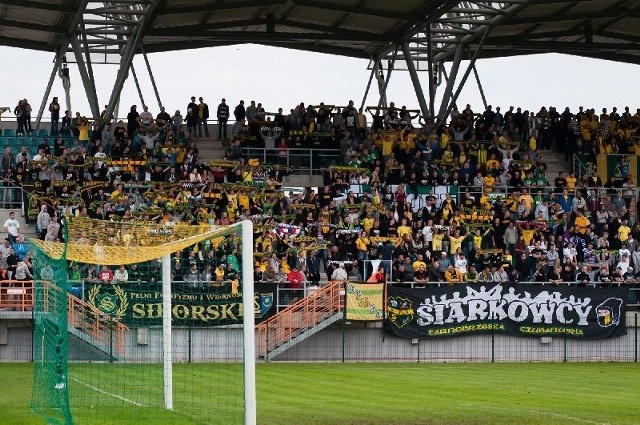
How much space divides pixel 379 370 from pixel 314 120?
62.4ft

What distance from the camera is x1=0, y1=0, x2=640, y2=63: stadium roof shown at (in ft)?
153

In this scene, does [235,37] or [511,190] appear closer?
[511,190]

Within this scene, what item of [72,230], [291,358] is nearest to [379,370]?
[291,358]

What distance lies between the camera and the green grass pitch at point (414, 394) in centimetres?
1980

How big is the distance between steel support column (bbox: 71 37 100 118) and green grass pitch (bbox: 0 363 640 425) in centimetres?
1742

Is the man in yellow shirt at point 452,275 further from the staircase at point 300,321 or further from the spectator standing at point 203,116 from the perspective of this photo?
the spectator standing at point 203,116

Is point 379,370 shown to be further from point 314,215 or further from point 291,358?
point 314,215

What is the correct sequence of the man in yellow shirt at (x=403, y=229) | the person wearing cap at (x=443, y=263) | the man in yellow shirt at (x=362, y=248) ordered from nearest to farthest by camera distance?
the person wearing cap at (x=443, y=263) → the man in yellow shirt at (x=362, y=248) → the man in yellow shirt at (x=403, y=229)

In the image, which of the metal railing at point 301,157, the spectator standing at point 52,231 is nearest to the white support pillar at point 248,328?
the spectator standing at point 52,231

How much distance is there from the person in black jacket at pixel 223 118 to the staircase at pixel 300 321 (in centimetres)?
1502

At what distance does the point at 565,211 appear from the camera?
44.8 metres

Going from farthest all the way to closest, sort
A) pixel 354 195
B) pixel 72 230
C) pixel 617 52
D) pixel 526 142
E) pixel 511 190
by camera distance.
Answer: pixel 617 52 < pixel 526 142 < pixel 511 190 < pixel 354 195 < pixel 72 230

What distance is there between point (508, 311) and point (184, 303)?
911cm

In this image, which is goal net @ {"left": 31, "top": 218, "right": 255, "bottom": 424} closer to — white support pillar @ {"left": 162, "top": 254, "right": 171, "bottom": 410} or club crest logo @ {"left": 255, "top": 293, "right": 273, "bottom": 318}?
white support pillar @ {"left": 162, "top": 254, "right": 171, "bottom": 410}
